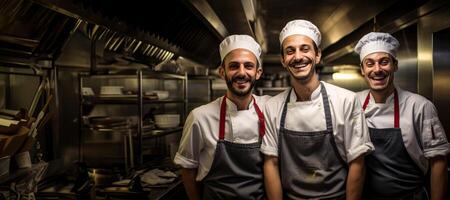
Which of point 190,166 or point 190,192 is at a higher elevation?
point 190,166

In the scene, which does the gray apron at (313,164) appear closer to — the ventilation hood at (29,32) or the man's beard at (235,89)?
the man's beard at (235,89)

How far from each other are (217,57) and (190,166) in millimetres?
3958

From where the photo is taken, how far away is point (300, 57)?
1.75m

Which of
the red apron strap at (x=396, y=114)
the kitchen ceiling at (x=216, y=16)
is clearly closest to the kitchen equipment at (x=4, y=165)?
the kitchen ceiling at (x=216, y=16)

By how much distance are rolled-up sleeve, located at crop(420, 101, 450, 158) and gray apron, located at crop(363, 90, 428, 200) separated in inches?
4.4

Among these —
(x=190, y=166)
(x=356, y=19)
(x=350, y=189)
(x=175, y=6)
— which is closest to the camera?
A: (x=350, y=189)

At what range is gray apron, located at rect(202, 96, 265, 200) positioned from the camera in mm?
1841

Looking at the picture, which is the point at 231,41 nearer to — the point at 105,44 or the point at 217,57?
the point at 105,44

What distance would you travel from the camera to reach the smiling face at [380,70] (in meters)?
1.99

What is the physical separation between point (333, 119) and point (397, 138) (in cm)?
46

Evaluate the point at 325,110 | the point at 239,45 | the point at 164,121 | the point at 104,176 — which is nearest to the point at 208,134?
the point at 239,45

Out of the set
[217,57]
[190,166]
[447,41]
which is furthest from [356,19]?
[217,57]

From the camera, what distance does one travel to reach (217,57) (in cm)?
571

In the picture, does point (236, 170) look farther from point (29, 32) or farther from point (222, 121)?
point (29, 32)
